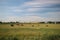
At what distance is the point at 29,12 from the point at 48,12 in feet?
1.13

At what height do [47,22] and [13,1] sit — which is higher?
[13,1]

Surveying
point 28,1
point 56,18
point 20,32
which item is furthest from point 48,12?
point 20,32

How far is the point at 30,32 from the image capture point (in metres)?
3.28

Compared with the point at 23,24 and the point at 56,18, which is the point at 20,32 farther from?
the point at 56,18

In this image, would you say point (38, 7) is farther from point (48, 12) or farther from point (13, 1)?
point (13, 1)

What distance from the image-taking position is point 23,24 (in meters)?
3.30

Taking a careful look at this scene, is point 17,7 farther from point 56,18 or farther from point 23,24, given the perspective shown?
point 56,18

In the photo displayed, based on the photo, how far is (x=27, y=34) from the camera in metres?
3.26

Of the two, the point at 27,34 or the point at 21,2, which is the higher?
the point at 21,2

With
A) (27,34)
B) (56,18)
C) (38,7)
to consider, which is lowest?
(27,34)

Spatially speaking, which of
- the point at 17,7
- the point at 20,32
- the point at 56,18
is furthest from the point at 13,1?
the point at 56,18

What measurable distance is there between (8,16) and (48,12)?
73 cm

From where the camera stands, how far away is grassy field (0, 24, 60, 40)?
324 centimetres

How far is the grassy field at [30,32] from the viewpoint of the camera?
10.6 feet
